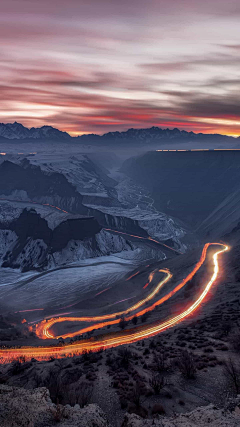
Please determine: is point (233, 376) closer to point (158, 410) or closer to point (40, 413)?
point (158, 410)

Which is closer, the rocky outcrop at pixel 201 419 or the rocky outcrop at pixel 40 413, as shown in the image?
the rocky outcrop at pixel 40 413

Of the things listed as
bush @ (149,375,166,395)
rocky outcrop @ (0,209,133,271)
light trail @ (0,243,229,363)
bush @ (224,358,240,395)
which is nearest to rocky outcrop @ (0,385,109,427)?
bush @ (149,375,166,395)

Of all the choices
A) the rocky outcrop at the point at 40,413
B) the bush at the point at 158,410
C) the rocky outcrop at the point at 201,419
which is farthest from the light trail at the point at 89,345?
the rocky outcrop at the point at 201,419

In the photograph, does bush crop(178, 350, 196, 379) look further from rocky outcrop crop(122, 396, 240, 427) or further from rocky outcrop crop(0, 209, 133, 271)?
rocky outcrop crop(0, 209, 133, 271)

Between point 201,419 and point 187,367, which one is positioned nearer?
point 201,419

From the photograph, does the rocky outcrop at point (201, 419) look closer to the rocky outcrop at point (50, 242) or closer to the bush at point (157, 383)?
the bush at point (157, 383)

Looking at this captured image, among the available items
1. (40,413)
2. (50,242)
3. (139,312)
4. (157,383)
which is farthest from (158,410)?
(50,242)

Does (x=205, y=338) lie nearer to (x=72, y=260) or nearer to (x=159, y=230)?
(x=72, y=260)

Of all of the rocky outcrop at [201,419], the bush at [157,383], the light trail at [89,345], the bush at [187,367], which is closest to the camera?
the rocky outcrop at [201,419]

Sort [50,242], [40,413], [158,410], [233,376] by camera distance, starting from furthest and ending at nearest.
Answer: [50,242] → [233,376] → [158,410] → [40,413]
